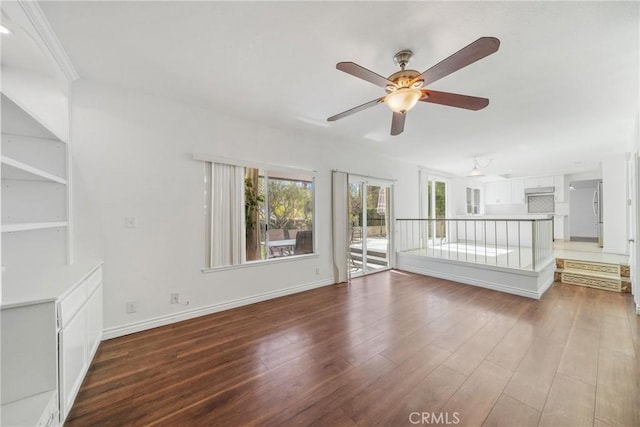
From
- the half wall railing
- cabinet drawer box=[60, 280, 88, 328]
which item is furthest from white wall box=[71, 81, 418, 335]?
the half wall railing

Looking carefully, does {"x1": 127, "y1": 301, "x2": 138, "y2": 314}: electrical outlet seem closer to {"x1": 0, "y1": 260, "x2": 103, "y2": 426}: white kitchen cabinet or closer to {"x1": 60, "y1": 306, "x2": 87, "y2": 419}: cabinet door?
{"x1": 60, "y1": 306, "x2": 87, "y2": 419}: cabinet door

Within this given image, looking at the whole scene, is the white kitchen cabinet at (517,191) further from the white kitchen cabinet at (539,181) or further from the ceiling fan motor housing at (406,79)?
the ceiling fan motor housing at (406,79)

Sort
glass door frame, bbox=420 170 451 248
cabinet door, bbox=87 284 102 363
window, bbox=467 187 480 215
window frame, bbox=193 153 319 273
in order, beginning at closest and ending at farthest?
cabinet door, bbox=87 284 102 363 < window frame, bbox=193 153 319 273 < glass door frame, bbox=420 170 451 248 < window, bbox=467 187 480 215

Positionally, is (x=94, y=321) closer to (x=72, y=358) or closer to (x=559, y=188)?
(x=72, y=358)

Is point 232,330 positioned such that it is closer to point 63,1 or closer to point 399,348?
point 399,348

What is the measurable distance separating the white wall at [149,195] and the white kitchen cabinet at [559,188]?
29.9 ft

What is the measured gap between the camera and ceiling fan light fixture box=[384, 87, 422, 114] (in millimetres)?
1833

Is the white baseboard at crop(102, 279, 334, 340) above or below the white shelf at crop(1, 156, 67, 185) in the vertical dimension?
below

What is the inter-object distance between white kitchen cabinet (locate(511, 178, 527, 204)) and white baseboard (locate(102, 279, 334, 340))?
8432 mm

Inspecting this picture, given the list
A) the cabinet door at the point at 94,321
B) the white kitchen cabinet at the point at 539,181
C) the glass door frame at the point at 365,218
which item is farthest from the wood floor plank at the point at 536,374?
the white kitchen cabinet at the point at 539,181

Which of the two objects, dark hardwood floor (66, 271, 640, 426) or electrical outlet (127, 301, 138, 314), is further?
electrical outlet (127, 301, 138, 314)

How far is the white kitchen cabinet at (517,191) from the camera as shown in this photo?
321 inches

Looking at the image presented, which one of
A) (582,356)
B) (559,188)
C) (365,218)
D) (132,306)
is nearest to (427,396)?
(582,356)

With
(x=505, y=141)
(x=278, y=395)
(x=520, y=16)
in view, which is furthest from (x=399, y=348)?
(x=505, y=141)
